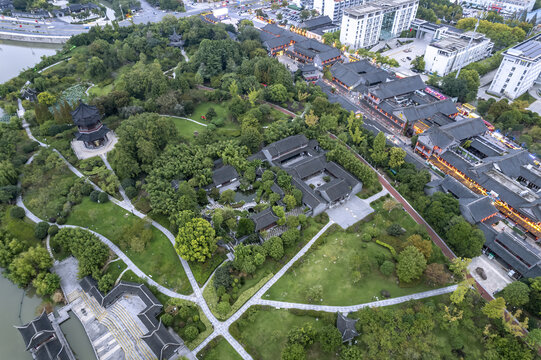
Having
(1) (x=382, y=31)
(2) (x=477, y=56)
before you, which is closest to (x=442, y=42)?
(2) (x=477, y=56)

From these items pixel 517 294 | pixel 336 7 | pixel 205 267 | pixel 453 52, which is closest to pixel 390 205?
pixel 517 294

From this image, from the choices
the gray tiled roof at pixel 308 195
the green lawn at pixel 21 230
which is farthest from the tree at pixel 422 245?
the green lawn at pixel 21 230

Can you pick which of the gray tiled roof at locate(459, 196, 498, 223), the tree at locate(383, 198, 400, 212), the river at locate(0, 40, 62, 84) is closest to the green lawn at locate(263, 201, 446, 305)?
the tree at locate(383, 198, 400, 212)

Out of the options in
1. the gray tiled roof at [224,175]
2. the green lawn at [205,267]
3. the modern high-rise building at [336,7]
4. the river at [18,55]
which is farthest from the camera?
the modern high-rise building at [336,7]

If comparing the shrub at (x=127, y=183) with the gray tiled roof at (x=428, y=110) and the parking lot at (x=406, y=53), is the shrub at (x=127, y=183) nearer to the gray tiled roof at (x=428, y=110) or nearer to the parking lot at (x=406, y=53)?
the gray tiled roof at (x=428, y=110)

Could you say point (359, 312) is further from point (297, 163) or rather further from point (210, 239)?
point (297, 163)
